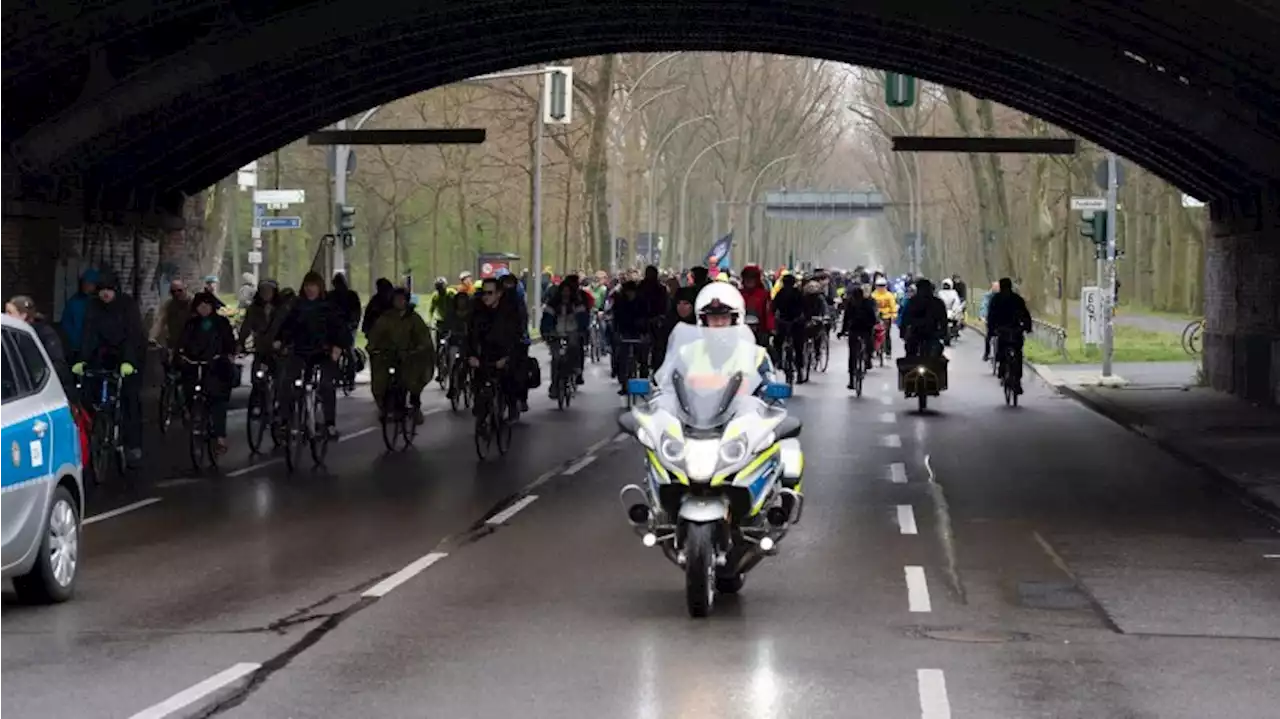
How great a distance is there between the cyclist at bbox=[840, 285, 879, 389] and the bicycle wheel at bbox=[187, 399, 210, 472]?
45.1 ft

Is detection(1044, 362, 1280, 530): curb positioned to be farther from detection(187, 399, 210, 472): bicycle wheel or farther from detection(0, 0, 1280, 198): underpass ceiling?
detection(187, 399, 210, 472): bicycle wheel

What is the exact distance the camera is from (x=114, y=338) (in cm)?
1989

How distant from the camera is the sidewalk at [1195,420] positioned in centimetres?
2034

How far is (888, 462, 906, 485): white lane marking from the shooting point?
19.6 m

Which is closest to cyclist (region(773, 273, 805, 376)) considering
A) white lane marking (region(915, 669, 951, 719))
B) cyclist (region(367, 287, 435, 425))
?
cyclist (region(367, 287, 435, 425))

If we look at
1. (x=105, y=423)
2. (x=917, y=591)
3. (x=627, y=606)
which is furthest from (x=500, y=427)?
(x=627, y=606)

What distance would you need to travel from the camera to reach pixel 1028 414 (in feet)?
96.7

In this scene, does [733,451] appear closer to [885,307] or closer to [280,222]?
[280,222]

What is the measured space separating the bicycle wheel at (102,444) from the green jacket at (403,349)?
3.36 metres

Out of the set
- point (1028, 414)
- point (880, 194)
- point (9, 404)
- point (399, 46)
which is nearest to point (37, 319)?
point (9, 404)

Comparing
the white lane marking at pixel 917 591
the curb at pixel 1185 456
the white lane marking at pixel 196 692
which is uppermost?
the white lane marking at pixel 196 692

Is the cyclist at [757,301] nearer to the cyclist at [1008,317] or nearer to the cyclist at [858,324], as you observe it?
the cyclist at [1008,317]

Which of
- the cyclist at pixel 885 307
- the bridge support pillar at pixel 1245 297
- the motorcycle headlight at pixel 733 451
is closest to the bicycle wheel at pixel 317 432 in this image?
the motorcycle headlight at pixel 733 451

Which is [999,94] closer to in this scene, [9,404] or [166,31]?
[166,31]
